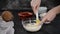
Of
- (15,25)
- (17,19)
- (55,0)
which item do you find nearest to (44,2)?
(55,0)

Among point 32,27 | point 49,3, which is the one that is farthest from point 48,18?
point 49,3

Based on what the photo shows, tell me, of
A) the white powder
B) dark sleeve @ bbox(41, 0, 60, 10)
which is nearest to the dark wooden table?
the white powder

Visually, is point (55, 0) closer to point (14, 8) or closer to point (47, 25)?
point (14, 8)

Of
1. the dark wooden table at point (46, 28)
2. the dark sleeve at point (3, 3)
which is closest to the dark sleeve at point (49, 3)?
the dark sleeve at point (3, 3)

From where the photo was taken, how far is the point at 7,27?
119 centimetres

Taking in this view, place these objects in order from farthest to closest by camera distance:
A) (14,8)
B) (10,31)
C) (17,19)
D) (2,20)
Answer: (14,8) → (17,19) → (2,20) → (10,31)

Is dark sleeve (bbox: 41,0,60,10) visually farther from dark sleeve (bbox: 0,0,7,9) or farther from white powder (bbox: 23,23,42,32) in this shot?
white powder (bbox: 23,23,42,32)

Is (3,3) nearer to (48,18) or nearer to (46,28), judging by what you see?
(46,28)

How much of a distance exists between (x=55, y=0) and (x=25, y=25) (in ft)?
3.09

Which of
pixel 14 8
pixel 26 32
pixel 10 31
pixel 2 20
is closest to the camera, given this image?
pixel 10 31

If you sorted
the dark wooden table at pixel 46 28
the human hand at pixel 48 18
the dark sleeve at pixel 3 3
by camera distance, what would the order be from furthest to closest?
the dark sleeve at pixel 3 3, the dark wooden table at pixel 46 28, the human hand at pixel 48 18

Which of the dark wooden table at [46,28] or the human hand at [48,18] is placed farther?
the dark wooden table at [46,28]

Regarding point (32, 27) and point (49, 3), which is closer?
point (32, 27)

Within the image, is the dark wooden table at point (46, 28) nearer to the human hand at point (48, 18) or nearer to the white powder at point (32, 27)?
the white powder at point (32, 27)
